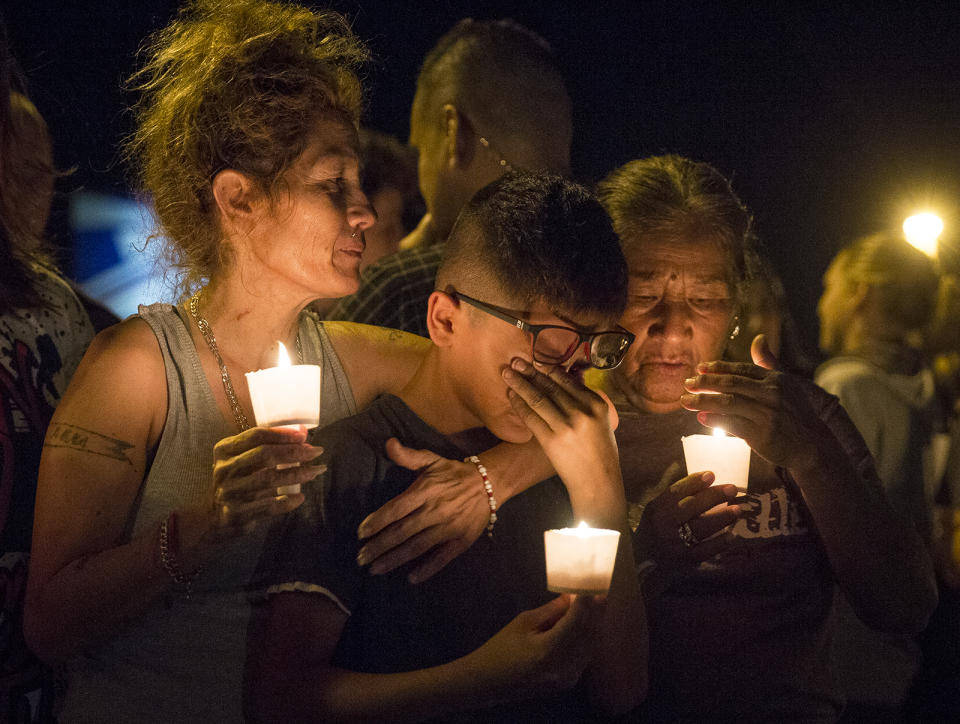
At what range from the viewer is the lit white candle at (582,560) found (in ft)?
5.39

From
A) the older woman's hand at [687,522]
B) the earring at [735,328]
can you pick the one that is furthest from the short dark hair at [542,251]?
the earring at [735,328]

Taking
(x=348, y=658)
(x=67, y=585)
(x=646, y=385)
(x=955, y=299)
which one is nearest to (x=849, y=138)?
(x=955, y=299)

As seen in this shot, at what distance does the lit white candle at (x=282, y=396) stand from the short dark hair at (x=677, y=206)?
110cm

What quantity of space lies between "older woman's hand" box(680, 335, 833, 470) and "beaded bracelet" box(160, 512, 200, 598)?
116 cm

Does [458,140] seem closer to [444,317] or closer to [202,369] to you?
[444,317]

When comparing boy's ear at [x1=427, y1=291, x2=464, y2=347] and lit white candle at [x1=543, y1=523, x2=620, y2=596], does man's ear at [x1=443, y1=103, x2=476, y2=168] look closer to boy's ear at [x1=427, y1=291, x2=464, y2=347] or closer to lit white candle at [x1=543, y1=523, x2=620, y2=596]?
boy's ear at [x1=427, y1=291, x2=464, y2=347]

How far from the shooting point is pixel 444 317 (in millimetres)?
2076

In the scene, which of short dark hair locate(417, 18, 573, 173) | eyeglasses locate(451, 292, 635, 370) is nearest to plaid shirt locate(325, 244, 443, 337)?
short dark hair locate(417, 18, 573, 173)

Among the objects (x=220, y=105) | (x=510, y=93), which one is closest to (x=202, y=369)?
(x=220, y=105)

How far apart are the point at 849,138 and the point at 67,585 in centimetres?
470

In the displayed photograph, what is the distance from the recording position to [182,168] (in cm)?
220

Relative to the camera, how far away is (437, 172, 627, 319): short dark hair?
6.54 feet

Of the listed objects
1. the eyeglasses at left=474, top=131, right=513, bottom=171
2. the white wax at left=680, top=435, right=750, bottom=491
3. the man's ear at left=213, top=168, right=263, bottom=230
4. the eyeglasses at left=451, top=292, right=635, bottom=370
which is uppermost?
the eyeglasses at left=474, top=131, right=513, bottom=171

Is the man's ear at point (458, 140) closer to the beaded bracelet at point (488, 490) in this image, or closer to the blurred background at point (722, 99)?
the blurred background at point (722, 99)
